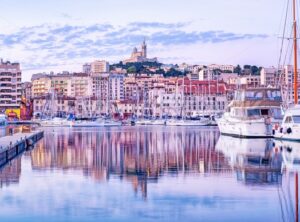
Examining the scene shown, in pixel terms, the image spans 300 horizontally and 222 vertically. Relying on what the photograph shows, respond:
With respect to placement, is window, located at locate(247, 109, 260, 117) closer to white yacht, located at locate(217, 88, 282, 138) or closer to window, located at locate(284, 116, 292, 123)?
white yacht, located at locate(217, 88, 282, 138)

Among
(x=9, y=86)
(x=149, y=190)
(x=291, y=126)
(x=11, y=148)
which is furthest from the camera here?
(x=9, y=86)

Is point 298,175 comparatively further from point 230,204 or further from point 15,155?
point 15,155

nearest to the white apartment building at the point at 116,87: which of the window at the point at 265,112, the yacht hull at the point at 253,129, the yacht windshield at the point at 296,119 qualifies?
the yacht hull at the point at 253,129

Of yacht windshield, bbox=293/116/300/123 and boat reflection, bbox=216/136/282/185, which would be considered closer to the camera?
boat reflection, bbox=216/136/282/185

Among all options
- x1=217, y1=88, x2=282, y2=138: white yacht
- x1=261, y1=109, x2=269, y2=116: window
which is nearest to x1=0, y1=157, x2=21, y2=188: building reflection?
x1=217, y1=88, x2=282, y2=138: white yacht

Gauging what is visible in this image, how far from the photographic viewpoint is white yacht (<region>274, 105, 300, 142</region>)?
146ft

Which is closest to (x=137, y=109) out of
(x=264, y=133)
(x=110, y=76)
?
(x=110, y=76)

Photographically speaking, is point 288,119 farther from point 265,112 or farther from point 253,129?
point 265,112

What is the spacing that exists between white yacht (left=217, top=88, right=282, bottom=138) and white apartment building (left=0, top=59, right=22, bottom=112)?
108180mm

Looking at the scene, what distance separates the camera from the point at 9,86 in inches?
6191

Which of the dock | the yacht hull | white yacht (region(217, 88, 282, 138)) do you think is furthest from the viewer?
white yacht (region(217, 88, 282, 138))

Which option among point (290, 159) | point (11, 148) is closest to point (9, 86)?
point (11, 148)

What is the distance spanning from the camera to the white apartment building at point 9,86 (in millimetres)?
156750

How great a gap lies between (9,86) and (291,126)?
12043cm
